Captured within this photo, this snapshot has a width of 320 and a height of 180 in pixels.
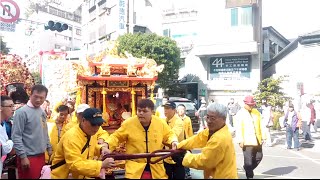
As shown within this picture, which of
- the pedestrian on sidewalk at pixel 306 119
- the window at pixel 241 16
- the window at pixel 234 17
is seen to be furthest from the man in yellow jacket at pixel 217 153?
the window at pixel 234 17

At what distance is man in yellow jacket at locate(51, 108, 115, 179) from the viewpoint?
3.37 m

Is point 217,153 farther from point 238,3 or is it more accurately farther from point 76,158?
point 238,3

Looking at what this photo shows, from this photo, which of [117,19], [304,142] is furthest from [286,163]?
[117,19]

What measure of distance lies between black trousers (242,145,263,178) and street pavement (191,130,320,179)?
Result: 0.80 metres

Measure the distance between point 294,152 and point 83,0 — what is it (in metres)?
44.1

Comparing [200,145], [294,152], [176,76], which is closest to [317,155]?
[294,152]

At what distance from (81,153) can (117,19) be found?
31190mm

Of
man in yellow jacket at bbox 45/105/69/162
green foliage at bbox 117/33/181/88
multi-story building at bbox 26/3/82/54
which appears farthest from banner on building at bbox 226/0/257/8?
multi-story building at bbox 26/3/82/54

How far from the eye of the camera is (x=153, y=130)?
4367 millimetres

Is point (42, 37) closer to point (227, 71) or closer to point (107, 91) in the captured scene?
point (227, 71)

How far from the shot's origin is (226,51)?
87.7 ft

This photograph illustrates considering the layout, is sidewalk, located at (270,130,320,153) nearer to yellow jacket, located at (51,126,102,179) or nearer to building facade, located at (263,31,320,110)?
building facade, located at (263,31,320,110)

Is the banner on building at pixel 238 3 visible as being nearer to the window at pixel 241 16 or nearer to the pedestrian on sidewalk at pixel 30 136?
the window at pixel 241 16

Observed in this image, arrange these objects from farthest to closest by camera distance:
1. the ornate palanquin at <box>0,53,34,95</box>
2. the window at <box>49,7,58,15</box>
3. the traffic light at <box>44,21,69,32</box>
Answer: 1. the window at <box>49,7,58,15</box>
2. the traffic light at <box>44,21,69,32</box>
3. the ornate palanquin at <box>0,53,34,95</box>
